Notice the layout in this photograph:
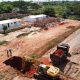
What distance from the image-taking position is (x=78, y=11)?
7181 centimetres

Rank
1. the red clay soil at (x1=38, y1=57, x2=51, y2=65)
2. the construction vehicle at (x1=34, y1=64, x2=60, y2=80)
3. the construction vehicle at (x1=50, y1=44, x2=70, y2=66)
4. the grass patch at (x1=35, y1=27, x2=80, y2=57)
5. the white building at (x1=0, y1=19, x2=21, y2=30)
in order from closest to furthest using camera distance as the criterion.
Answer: the construction vehicle at (x1=34, y1=64, x2=60, y2=80)
the construction vehicle at (x1=50, y1=44, x2=70, y2=66)
the red clay soil at (x1=38, y1=57, x2=51, y2=65)
the grass patch at (x1=35, y1=27, x2=80, y2=57)
the white building at (x1=0, y1=19, x2=21, y2=30)

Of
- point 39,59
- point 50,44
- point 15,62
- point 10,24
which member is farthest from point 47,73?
Result: point 10,24

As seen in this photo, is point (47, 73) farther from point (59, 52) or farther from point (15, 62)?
point (15, 62)

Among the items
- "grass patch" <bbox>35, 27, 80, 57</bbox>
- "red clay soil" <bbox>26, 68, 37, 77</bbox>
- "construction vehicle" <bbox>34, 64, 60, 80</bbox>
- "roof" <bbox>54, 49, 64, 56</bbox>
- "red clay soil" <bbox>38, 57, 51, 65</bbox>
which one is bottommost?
"red clay soil" <bbox>26, 68, 37, 77</bbox>

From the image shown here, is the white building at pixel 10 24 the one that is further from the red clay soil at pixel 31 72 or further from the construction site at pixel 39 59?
the red clay soil at pixel 31 72

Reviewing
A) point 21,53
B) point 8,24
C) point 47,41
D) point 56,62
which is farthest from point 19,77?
point 8,24

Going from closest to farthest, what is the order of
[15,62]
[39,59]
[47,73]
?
1. [47,73]
2. [15,62]
3. [39,59]

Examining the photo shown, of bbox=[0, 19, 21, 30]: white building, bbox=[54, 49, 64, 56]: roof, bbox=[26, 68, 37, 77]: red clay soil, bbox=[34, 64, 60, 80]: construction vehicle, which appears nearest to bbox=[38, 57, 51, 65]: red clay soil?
bbox=[54, 49, 64, 56]: roof

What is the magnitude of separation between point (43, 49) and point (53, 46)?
2.46 m

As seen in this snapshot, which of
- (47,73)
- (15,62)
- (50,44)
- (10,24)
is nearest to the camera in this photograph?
(47,73)

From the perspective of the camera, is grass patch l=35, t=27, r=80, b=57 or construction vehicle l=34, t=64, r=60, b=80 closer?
construction vehicle l=34, t=64, r=60, b=80

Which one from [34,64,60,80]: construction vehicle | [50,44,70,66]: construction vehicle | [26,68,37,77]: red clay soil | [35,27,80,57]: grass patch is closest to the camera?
[34,64,60,80]: construction vehicle

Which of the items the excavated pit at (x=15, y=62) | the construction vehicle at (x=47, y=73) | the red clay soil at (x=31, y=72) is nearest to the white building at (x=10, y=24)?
the excavated pit at (x=15, y=62)

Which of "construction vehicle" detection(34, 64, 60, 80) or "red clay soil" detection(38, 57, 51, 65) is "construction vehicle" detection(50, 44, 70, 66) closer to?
"red clay soil" detection(38, 57, 51, 65)
